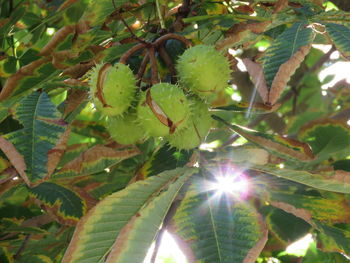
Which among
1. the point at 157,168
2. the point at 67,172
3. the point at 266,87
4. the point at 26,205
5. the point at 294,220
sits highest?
the point at 266,87

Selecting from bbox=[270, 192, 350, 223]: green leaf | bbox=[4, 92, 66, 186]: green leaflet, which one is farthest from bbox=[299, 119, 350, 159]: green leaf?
bbox=[4, 92, 66, 186]: green leaflet

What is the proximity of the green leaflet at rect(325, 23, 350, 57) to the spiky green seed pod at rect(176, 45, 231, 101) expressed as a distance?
0.27 metres

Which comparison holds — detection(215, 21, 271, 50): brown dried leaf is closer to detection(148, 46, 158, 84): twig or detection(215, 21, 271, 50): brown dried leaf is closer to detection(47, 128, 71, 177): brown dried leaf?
detection(148, 46, 158, 84): twig

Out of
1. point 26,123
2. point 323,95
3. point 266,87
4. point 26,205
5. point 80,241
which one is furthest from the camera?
point 323,95

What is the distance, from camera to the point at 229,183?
1132mm

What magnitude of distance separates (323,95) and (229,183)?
245cm

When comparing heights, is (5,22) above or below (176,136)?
above

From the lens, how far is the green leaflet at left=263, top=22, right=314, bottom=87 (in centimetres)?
104

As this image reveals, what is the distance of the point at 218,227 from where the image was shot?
0.96m

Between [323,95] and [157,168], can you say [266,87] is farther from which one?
[323,95]

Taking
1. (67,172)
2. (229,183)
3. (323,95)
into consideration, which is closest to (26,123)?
(67,172)

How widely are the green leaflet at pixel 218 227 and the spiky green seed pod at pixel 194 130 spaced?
23 cm

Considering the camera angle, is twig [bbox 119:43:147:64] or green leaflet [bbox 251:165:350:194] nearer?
green leaflet [bbox 251:165:350:194]

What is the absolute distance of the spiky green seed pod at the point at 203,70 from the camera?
3.97ft
